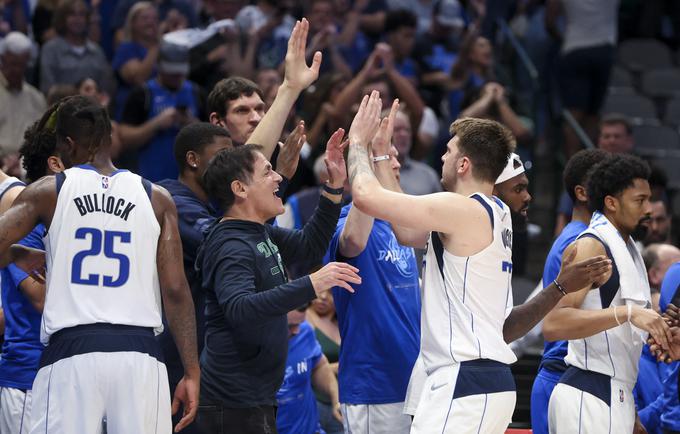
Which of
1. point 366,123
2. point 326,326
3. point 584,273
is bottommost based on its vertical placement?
point 326,326

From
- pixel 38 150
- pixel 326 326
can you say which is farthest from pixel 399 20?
pixel 38 150

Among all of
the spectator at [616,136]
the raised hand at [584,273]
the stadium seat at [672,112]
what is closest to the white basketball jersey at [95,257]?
the raised hand at [584,273]

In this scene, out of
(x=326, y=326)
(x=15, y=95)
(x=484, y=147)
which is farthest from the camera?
(x=15, y=95)

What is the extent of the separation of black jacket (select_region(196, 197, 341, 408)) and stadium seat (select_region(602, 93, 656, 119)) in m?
9.40

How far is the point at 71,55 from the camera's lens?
10500 millimetres

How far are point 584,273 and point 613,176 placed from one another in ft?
2.60

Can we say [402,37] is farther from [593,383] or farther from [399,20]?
[593,383]

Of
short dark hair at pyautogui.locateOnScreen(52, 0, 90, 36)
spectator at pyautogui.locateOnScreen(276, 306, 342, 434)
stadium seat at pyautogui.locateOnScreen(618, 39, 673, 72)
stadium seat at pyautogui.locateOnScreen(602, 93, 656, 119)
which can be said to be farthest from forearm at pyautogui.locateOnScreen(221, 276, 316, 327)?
stadium seat at pyautogui.locateOnScreen(618, 39, 673, 72)

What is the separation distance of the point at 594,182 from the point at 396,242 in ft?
3.45

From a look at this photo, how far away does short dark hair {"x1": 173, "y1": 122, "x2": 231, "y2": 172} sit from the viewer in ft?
19.2

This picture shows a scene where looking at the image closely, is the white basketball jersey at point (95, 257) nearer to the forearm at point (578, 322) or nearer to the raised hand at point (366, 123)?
the raised hand at point (366, 123)

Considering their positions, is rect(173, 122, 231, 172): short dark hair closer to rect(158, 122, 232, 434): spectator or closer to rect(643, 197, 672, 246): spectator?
rect(158, 122, 232, 434): spectator

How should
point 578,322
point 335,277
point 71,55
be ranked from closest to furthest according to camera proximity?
point 335,277
point 578,322
point 71,55

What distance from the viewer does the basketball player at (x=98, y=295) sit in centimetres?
482
